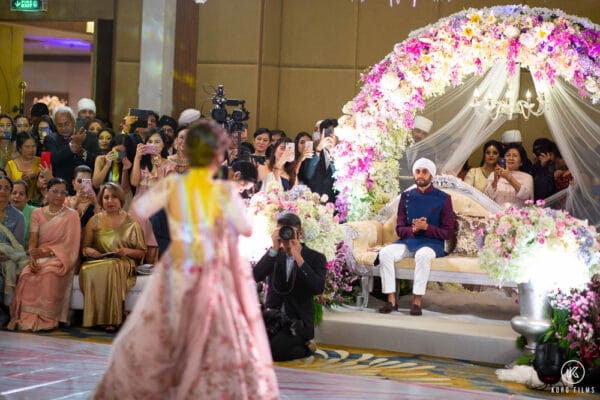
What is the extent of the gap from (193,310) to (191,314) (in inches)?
0.8

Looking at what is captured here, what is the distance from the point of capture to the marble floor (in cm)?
592

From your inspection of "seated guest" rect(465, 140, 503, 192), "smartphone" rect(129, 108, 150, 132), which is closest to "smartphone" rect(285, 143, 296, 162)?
"seated guest" rect(465, 140, 503, 192)

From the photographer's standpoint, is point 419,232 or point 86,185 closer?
point 419,232

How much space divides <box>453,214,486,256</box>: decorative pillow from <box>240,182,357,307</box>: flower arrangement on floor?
1188mm

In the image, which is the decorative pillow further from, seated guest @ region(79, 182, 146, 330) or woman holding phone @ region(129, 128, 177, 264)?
seated guest @ region(79, 182, 146, 330)

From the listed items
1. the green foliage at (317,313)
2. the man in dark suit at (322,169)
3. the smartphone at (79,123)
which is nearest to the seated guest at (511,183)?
the man in dark suit at (322,169)

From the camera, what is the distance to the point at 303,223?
758 centimetres

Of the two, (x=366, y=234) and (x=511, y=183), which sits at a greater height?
(x=511, y=183)

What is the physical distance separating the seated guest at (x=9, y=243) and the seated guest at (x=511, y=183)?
4.08 m

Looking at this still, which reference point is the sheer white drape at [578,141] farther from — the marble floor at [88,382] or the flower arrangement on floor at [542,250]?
the marble floor at [88,382]

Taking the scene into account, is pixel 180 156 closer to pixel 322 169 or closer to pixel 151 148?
pixel 151 148

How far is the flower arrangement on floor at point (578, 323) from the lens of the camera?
6.67 m

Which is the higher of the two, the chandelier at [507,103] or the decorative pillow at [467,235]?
the chandelier at [507,103]

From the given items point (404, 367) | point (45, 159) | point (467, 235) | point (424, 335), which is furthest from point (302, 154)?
point (404, 367)
